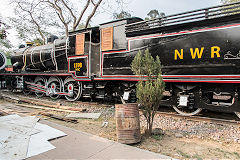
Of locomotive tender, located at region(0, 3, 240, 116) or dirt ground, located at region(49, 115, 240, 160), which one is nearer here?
dirt ground, located at region(49, 115, 240, 160)

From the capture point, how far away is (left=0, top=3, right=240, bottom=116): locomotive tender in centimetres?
438

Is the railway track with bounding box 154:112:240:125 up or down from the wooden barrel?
down

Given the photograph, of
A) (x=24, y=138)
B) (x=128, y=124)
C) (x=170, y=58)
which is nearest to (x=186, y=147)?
(x=128, y=124)

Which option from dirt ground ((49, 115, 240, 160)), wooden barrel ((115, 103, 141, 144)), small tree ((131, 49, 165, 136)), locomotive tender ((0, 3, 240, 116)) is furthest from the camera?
locomotive tender ((0, 3, 240, 116))

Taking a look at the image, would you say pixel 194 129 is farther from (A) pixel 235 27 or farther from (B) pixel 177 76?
(A) pixel 235 27

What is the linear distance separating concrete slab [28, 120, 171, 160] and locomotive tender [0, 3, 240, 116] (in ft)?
8.94

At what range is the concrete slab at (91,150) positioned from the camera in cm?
281

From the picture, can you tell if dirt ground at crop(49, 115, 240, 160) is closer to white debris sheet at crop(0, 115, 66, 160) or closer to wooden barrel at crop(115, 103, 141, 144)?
wooden barrel at crop(115, 103, 141, 144)

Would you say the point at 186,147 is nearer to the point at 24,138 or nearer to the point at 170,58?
the point at 170,58

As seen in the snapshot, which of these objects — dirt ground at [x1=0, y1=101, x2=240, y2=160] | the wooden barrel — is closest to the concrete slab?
the wooden barrel

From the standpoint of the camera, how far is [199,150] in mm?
3188

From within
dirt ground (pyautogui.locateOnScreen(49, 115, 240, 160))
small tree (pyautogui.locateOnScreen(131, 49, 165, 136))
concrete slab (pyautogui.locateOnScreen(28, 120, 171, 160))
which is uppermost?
small tree (pyautogui.locateOnScreen(131, 49, 165, 136))

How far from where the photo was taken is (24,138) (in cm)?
348

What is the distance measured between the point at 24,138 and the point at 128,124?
221 centimetres
